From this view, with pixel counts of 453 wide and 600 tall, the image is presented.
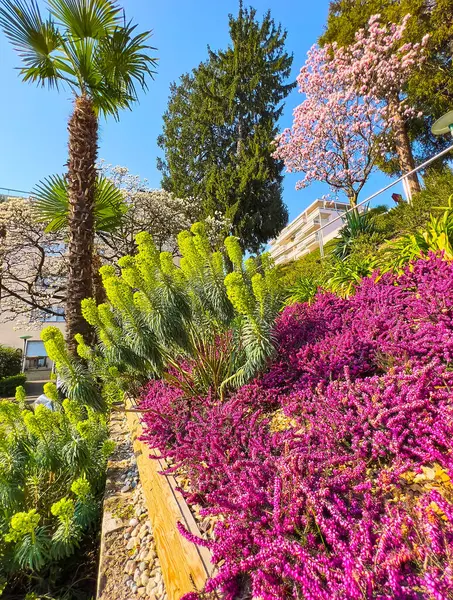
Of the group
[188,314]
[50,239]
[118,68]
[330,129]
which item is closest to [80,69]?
[118,68]

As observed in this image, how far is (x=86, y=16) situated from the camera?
16.8ft

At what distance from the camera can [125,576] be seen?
179cm

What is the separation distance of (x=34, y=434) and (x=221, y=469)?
1.76 metres

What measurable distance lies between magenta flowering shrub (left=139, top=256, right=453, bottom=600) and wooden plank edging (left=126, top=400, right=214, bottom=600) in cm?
11

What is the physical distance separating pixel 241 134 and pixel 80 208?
14.1 meters

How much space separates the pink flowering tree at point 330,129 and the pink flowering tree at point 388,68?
332 mm

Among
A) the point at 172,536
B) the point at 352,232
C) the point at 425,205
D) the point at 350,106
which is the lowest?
the point at 172,536

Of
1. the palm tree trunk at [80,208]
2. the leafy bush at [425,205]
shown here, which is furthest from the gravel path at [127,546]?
the leafy bush at [425,205]

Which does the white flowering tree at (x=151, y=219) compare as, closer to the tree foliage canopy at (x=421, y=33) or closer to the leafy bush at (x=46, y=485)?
the tree foliage canopy at (x=421, y=33)

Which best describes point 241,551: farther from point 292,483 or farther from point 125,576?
point 125,576

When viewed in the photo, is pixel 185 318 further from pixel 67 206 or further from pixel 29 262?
pixel 29 262

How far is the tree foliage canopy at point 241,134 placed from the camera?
1559 centimetres

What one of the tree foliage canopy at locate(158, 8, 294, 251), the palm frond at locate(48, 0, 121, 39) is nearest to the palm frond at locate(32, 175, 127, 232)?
the palm frond at locate(48, 0, 121, 39)

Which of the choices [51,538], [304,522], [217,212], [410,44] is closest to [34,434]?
[51,538]
